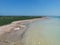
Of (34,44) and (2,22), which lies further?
(2,22)

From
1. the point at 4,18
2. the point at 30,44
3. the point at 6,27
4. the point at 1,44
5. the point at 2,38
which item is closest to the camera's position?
the point at 1,44

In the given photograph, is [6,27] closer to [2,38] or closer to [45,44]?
[2,38]

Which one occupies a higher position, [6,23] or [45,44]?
[6,23]

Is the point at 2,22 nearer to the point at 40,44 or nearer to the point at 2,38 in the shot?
the point at 2,38

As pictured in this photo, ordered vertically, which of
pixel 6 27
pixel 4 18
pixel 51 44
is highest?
pixel 4 18

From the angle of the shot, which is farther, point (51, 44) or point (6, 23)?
point (6, 23)

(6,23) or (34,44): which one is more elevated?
(6,23)

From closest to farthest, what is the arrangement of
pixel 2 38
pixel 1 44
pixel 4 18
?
pixel 1 44
pixel 2 38
pixel 4 18

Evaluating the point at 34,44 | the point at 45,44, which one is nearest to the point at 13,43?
the point at 34,44

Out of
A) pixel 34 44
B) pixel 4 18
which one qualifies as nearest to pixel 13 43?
pixel 34 44
